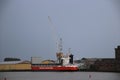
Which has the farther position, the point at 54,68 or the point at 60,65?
the point at 60,65

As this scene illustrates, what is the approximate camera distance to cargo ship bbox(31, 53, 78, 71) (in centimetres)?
11165

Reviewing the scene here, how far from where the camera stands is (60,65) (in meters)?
117

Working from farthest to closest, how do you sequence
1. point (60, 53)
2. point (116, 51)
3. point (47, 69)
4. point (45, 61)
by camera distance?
1. point (45, 61)
2. point (60, 53)
3. point (47, 69)
4. point (116, 51)

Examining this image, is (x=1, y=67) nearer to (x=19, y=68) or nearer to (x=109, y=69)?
(x=19, y=68)

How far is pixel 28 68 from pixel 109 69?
967 inches

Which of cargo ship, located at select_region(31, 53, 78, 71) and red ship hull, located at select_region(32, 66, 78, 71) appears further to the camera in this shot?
cargo ship, located at select_region(31, 53, 78, 71)

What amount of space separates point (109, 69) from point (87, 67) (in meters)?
13.7

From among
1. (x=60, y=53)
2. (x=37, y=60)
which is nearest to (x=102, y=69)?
(x=60, y=53)

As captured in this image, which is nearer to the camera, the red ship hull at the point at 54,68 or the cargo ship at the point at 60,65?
the red ship hull at the point at 54,68

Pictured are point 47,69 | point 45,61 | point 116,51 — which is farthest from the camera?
point 45,61

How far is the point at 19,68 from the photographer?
120688mm

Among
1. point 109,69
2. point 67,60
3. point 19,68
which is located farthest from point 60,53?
point 109,69

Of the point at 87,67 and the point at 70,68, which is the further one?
the point at 87,67

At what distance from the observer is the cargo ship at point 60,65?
112 m
